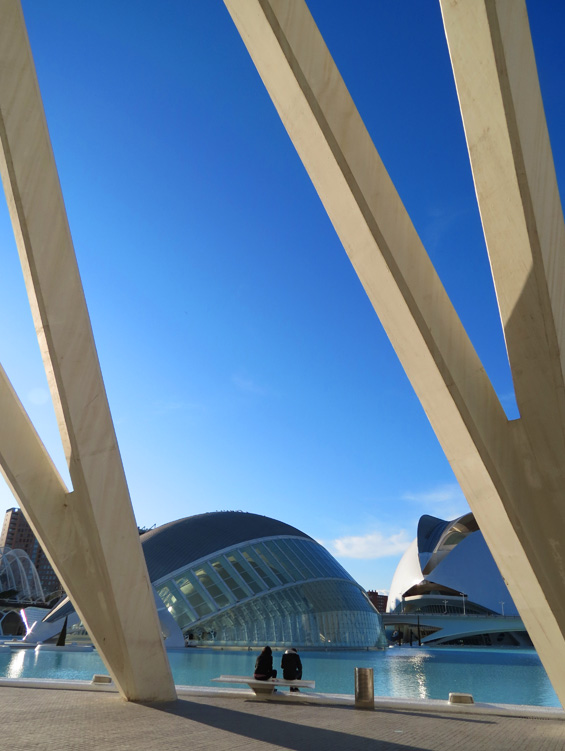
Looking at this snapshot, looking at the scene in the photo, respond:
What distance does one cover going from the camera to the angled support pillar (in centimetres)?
506

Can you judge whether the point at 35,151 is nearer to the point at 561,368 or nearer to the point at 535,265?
the point at 535,265

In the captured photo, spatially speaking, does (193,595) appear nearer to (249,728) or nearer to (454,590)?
(249,728)

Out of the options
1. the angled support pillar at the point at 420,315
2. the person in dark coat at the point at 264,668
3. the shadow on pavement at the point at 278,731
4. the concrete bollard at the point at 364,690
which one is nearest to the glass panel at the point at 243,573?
the person in dark coat at the point at 264,668

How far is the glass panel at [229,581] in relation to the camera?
2531 cm

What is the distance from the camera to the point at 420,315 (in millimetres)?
5324

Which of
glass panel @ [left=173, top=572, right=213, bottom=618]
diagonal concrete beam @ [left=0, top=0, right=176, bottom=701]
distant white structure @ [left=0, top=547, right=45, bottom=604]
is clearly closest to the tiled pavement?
diagonal concrete beam @ [left=0, top=0, right=176, bottom=701]

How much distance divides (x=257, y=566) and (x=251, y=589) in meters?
1.47

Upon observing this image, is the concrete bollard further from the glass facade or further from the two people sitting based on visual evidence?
the glass facade

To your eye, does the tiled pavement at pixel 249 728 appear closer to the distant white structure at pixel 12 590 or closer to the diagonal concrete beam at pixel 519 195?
the diagonal concrete beam at pixel 519 195

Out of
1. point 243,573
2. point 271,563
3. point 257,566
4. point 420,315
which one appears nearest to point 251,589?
point 243,573

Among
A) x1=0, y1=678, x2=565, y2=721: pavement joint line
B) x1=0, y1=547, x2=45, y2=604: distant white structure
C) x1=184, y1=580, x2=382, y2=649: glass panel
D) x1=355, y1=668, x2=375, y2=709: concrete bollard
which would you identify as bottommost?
x1=0, y1=678, x2=565, y2=721: pavement joint line

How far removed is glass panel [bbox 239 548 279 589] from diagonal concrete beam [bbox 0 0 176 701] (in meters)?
19.5

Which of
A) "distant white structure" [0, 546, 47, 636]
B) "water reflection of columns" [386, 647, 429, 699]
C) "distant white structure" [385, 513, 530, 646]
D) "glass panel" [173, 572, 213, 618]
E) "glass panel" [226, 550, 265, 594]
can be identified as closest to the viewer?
"water reflection of columns" [386, 647, 429, 699]

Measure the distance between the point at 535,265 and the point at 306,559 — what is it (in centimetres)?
2662
